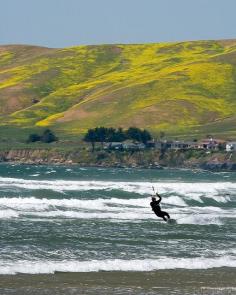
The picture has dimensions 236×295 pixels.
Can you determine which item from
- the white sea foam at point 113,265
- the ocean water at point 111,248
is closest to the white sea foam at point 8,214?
the ocean water at point 111,248

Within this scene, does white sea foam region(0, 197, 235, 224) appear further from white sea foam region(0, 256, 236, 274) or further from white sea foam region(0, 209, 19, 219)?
white sea foam region(0, 256, 236, 274)

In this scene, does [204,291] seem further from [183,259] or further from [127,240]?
[127,240]

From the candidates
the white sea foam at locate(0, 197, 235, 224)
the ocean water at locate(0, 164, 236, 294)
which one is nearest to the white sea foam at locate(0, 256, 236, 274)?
the ocean water at locate(0, 164, 236, 294)

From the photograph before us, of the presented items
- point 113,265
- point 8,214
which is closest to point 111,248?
point 113,265

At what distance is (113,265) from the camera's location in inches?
1666

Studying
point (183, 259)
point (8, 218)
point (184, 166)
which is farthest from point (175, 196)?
point (184, 166)

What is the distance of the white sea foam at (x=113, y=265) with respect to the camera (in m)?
40.5

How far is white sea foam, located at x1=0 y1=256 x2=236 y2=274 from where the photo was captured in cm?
4050

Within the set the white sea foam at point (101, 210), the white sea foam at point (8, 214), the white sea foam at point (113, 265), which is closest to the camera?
the white sea foam at point (113, 265)

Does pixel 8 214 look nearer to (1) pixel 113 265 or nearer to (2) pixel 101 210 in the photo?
(2) pixel 101 210

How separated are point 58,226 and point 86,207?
677 inches

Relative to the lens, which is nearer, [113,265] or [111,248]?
[113,265]

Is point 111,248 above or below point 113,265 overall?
below

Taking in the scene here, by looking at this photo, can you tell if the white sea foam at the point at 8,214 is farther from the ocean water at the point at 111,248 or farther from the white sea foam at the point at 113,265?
the white sea foam at the point at 113,265
